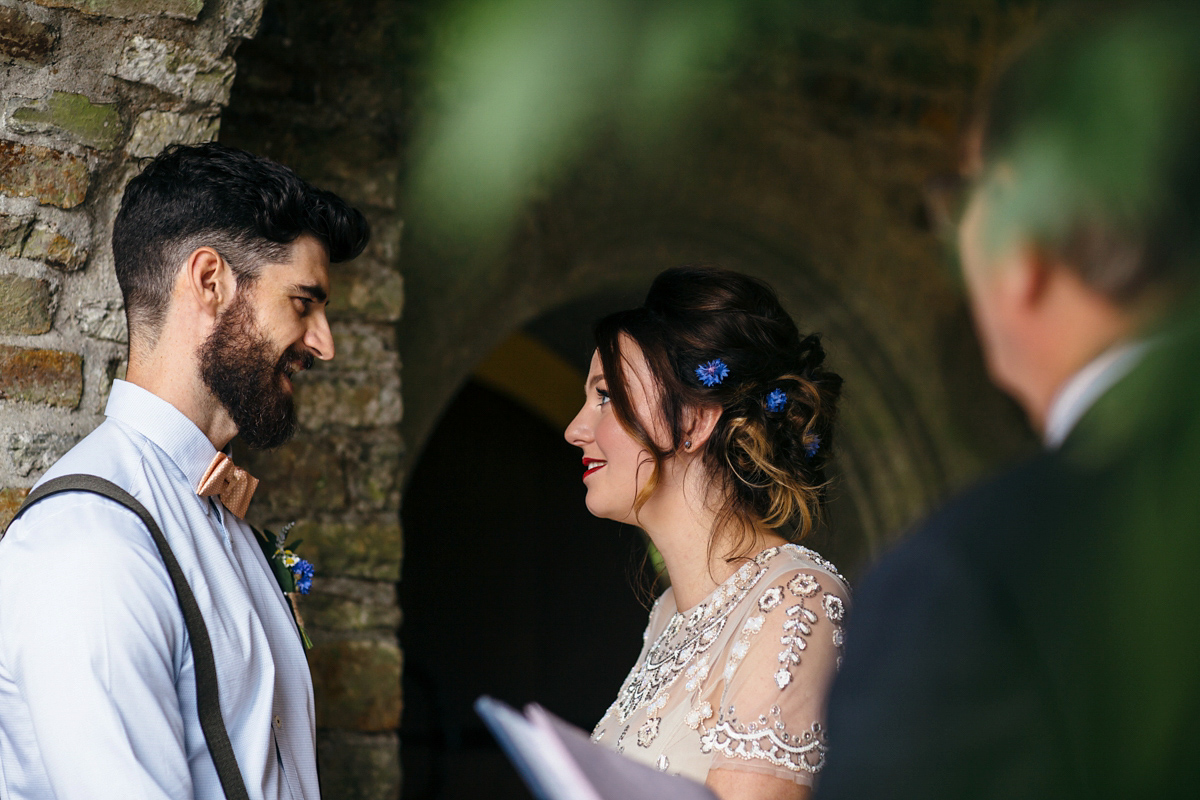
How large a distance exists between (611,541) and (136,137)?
145 inches

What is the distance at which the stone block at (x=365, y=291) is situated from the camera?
2.81 metres

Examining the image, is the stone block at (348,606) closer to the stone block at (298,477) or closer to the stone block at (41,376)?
the stone block at (298,477)

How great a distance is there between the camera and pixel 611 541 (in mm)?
5301

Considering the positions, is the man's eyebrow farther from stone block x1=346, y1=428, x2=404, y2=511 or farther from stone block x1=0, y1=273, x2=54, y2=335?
stone block x1=346, y1=428, x2=404, y2=511

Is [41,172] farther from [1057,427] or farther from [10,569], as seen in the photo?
[1057,427]

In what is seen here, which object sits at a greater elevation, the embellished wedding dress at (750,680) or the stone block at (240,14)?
the stone block at (240,14)

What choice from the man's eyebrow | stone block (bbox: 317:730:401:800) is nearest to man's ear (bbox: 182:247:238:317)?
the man's eyebrow

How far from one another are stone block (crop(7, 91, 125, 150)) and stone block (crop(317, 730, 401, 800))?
1512mm

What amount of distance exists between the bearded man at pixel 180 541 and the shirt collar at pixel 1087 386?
4.01 ft

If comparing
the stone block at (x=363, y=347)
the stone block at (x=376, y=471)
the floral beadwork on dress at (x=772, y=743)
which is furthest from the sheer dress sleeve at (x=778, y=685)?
the stone block at (x=363, y=347)

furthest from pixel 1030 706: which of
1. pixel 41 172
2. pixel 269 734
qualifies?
A: pixel 41 172

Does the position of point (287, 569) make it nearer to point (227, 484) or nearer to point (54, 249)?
point (227, 484)

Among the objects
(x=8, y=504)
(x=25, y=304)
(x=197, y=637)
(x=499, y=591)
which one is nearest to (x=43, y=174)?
(x=25, y=304)

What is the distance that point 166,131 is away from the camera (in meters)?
1.98
